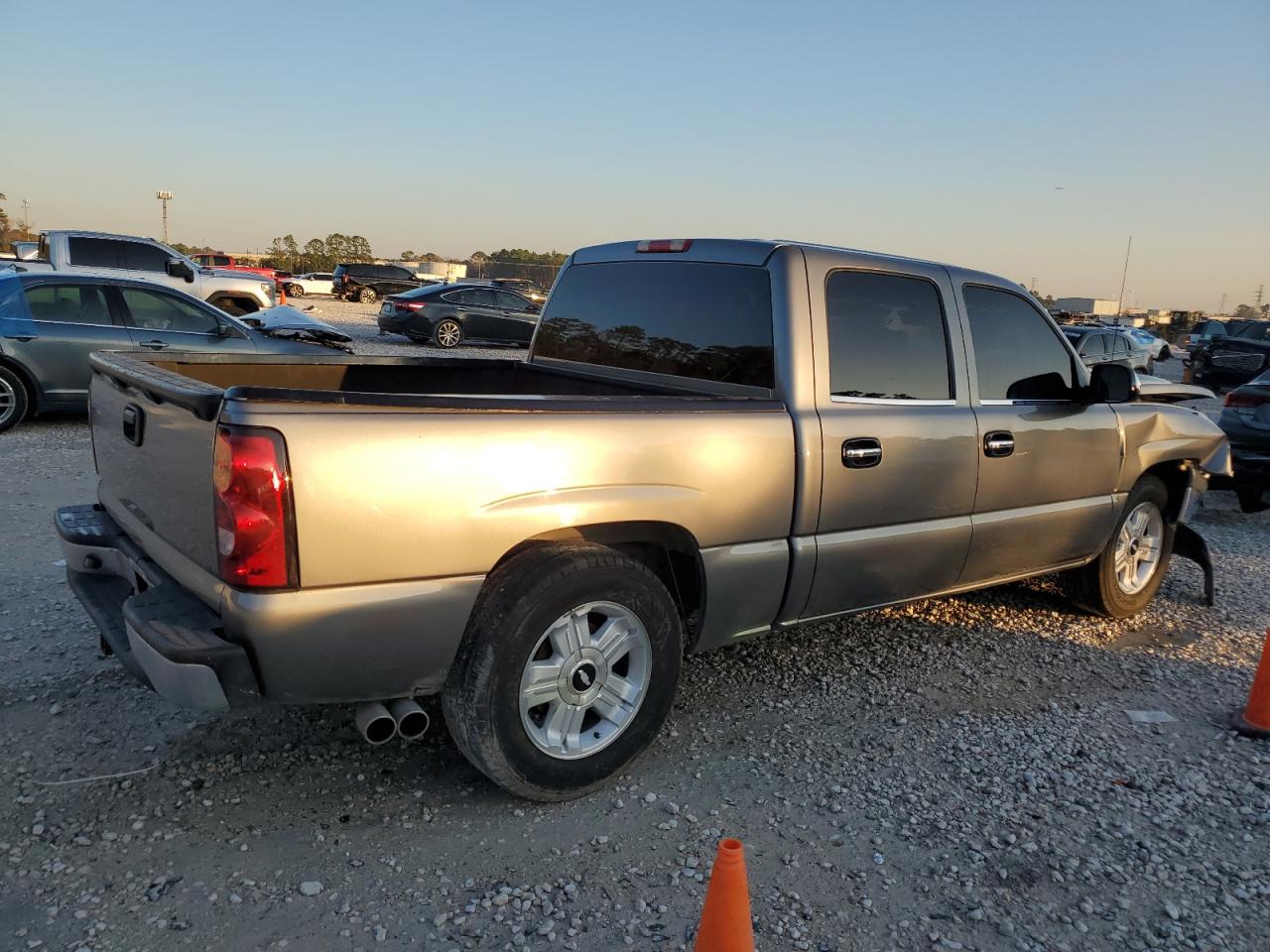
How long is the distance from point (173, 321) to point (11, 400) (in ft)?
5.53

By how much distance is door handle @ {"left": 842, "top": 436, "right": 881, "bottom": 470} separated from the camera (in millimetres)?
3549

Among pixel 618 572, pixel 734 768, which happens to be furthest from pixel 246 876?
pixel 734 768

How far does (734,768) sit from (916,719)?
0.95 m

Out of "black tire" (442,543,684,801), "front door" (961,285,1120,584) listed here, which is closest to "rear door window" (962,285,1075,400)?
"front door" (961,285,1120,584)

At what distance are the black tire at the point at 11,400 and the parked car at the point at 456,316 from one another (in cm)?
1253

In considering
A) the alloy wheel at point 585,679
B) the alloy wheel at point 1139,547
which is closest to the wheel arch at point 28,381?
the alloy wheel at point 585,679

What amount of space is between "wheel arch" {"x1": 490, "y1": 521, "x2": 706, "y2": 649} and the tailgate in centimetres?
90

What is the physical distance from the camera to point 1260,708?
393 centimetres

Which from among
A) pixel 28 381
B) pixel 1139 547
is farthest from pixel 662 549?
pixel 28 381

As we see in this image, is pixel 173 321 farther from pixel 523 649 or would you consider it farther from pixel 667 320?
pixel 523 649

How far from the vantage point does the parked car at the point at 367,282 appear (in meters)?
36.4

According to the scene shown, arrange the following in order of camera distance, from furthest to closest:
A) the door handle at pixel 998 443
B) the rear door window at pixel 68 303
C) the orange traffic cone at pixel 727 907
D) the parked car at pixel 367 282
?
1. the parked car at pixel 367 282
2. the rear door window at pixel 68 303
3. the door handle at pixel 998 443
4. the orange traffic cone at pixel 727 907

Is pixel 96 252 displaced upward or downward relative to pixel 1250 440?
upward

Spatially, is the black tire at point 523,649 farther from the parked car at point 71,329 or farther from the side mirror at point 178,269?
the side mirror at point 178,269
